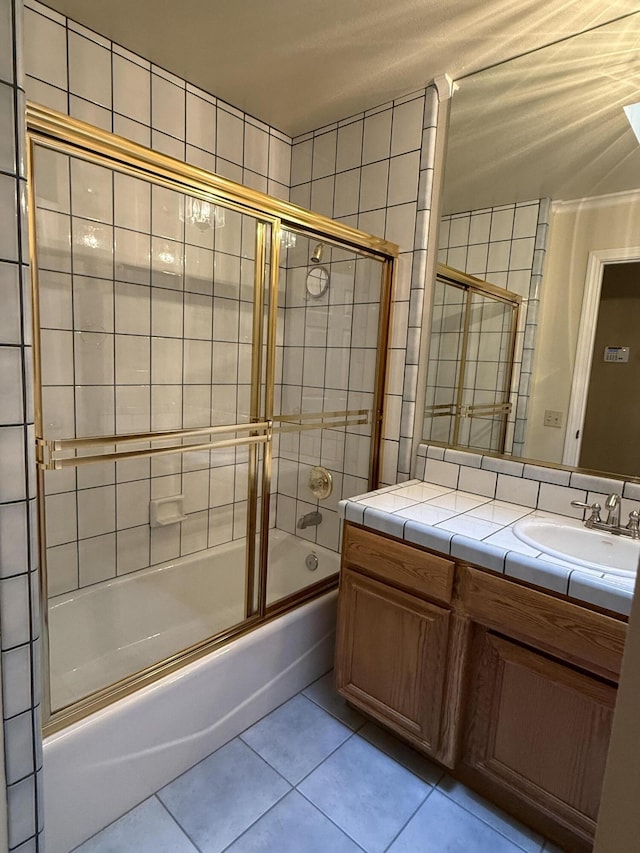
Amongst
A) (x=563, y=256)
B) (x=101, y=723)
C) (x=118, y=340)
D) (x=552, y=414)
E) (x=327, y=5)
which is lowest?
(x=101, y=723)

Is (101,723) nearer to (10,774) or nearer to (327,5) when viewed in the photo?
(10,774)

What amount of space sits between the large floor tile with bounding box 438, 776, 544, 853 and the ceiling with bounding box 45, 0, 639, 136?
7.63 feet

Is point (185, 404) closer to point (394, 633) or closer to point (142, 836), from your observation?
point (394, 633)

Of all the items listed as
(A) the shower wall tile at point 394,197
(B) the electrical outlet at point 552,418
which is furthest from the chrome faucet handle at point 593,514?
(A) the shower wall tile at point 394,197

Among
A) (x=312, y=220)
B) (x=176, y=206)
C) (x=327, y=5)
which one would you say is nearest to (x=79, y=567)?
(x=176, y=206)

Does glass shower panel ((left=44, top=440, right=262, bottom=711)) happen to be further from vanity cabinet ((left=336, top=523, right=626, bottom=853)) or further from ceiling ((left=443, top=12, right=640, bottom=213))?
ceiling ((left=443, top=12, right=640, bottom=213))

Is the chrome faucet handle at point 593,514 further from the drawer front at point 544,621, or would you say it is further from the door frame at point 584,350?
the drawer front at point 544,621

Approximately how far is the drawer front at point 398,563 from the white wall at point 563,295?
0.59 m

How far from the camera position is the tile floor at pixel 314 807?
1271 mm

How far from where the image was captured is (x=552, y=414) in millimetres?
1628

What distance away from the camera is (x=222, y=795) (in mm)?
1393

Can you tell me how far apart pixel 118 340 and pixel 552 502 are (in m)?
1.72

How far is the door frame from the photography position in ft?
4.96

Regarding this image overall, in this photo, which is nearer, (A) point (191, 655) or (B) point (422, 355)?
(A) point (191, 655)
